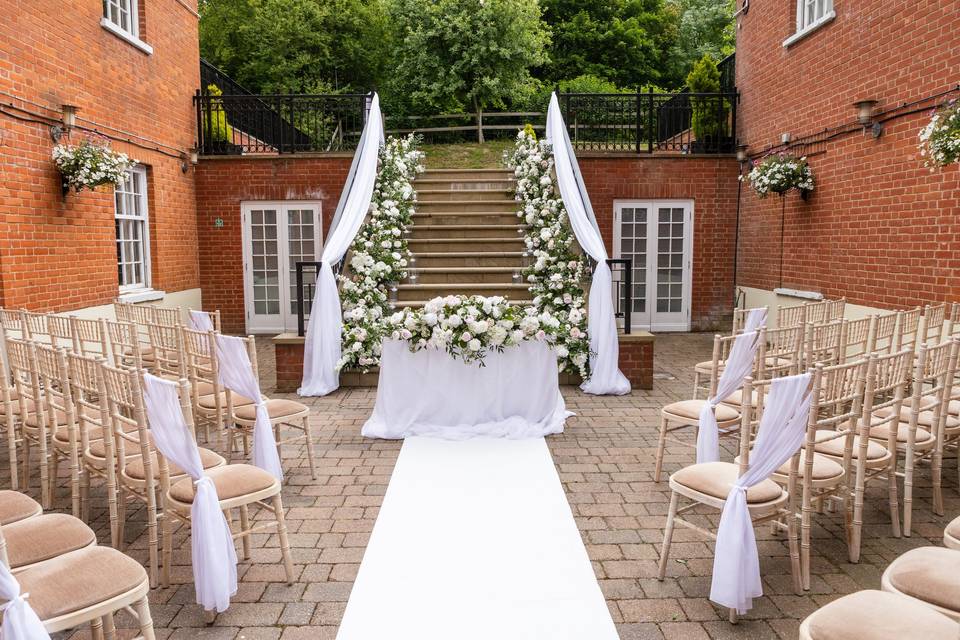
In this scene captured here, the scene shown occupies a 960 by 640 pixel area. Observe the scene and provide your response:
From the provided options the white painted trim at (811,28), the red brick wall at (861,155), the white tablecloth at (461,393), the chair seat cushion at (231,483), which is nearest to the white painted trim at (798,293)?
the red brick wall at (861,155)

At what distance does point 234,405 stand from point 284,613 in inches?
81.3

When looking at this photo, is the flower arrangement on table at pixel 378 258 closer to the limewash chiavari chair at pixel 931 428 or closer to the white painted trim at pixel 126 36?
the white painted trim at pixel 126 36

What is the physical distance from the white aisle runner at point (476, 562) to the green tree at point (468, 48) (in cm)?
1204

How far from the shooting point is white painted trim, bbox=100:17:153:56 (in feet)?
26.9

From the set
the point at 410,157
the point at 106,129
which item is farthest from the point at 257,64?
the point at 106,129

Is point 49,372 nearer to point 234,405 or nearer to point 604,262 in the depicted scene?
point 234,405

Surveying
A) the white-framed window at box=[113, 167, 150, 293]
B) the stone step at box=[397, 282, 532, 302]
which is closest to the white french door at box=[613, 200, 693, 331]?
the stone step at box=[397, 282, 532, 302]

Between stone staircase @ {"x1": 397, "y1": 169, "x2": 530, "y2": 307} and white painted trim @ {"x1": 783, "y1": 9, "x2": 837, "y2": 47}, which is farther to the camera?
stone staircase @ {"x1": 397, "y1": 169, "x2": 530, "y2": 307}

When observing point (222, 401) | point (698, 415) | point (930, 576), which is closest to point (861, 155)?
point (698, 415)

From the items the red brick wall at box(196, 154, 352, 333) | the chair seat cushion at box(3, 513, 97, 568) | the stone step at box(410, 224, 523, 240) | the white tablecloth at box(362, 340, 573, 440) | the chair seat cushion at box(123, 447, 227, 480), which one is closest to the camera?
the chair seat cushion at box(3, 513, 97, 568)

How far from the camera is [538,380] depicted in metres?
5.76

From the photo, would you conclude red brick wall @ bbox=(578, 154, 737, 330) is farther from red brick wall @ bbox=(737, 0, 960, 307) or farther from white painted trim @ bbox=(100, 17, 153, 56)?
white painted trim @ bbox=(100, 17, 153, 56)

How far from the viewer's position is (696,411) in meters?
4.61

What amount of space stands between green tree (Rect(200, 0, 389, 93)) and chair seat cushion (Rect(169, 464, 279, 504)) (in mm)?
17966
